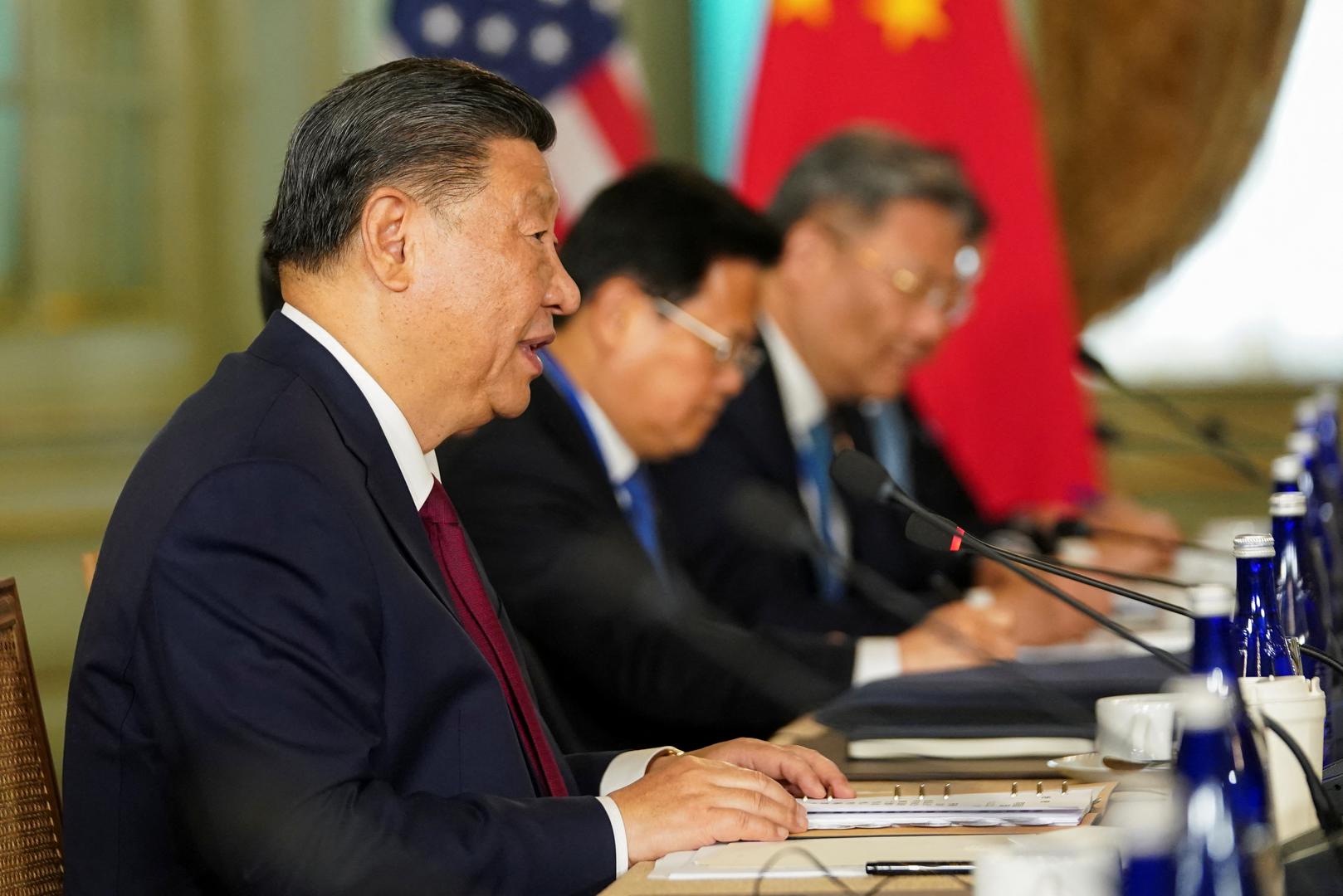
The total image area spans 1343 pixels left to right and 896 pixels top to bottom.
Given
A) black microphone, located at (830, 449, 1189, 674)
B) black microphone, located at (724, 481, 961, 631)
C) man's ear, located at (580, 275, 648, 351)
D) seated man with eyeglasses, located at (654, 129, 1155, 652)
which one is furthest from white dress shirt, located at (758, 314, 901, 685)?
black microphone, located at (830, 449, 1189, 674)

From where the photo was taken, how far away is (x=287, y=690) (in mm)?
1266

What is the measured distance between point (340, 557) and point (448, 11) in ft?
10.6

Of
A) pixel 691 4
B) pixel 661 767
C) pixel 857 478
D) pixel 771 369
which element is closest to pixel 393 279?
pixel 661 767

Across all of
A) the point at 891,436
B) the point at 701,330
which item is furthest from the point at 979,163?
the point at 701,330

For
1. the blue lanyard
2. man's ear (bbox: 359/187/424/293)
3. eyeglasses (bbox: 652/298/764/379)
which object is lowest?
the blue lanyard

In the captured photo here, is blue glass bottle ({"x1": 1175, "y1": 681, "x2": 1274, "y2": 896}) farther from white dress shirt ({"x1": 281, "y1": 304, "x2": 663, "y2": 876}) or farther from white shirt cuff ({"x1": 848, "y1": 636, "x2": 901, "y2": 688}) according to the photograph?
white shirt cuff ({"x1": 848, "y1": 636, "x2": 901, "y2": 688})

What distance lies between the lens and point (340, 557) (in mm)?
1339

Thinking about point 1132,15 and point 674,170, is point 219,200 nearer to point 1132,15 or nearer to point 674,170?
point 674,170

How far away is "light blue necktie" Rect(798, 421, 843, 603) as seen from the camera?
138 inches

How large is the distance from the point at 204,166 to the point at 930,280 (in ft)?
6.62

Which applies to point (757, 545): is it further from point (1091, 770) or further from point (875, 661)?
point (1091, 770)

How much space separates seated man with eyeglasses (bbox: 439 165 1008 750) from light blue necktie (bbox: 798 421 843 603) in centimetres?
91

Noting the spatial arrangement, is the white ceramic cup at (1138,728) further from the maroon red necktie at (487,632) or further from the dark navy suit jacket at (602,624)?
the dark navy suit jacket at (602,624)

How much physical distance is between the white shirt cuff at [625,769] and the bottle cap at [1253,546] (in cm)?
67
